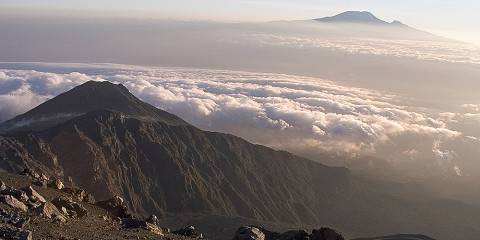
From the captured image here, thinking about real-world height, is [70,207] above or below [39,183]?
above

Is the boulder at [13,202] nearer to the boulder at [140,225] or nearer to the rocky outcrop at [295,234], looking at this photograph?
the boulder at [140,225]

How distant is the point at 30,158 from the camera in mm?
180875

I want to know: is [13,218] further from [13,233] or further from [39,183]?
[39,183]

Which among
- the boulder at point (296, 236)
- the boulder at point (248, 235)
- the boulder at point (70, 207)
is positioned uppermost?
the boulder at point (70, 207)

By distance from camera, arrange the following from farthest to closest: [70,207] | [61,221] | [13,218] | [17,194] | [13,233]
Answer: [70,207], [17,194], [61,221], [13,218], [13,233]

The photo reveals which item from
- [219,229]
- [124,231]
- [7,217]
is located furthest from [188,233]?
[219,229]

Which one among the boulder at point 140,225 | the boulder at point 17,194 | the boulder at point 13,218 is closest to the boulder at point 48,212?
the boulder at point 17,194

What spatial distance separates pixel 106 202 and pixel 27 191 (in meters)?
16.7

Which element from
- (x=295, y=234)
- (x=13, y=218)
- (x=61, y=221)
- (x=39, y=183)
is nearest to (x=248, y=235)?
(x=295, y=234)

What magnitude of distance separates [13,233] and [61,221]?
27.6 ft

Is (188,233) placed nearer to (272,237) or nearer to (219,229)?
(272,237)

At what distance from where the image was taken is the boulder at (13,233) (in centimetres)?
3303

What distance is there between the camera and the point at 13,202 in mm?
41000

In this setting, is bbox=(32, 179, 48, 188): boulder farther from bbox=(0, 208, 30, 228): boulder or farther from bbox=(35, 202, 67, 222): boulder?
bbox=(0, 208, 30, 228): boulder
